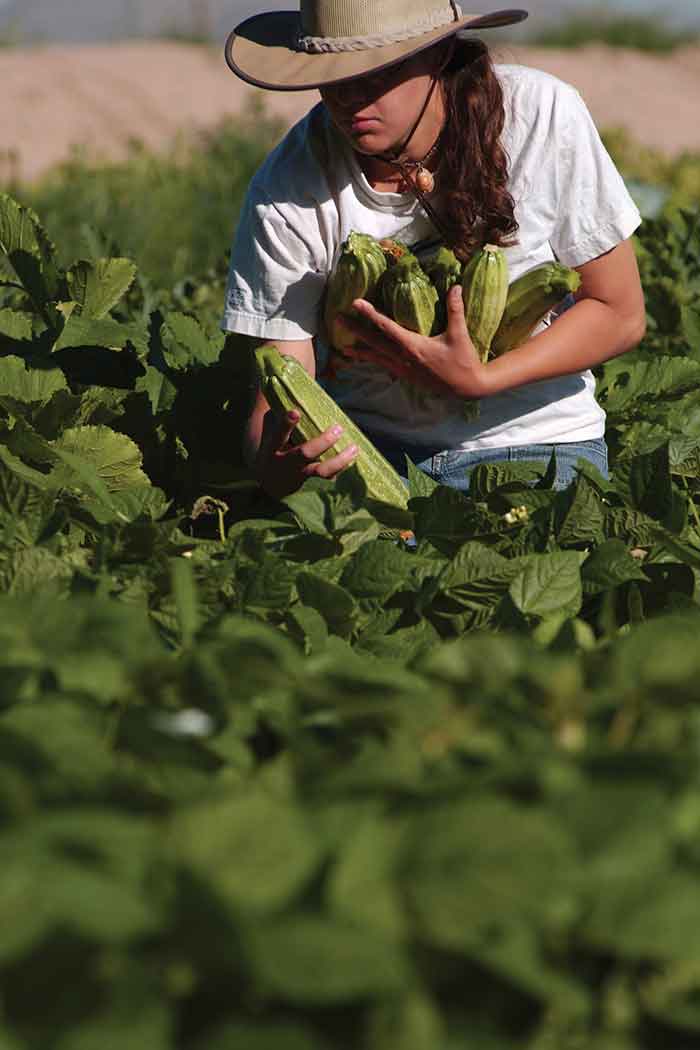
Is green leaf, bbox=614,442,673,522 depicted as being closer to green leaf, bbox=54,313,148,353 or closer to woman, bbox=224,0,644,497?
woman, bbox=224,0,644,497

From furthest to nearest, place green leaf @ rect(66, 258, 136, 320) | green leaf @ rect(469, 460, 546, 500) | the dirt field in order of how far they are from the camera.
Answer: the dirt field < green leaf @ rect(66, 258, 136, 320) < green leaf @ rect(469, 460, 546, 500)

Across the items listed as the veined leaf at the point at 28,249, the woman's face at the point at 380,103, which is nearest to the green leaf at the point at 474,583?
the woman's face at the point at 380,103

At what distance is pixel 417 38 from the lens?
3271 mm

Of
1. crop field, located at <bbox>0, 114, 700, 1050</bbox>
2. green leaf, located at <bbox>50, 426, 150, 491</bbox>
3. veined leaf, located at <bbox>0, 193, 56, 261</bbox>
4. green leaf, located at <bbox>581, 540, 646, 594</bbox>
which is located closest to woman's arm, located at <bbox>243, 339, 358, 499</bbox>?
green leaf, located at <bbox>50, 426, 150, 491</bbox>

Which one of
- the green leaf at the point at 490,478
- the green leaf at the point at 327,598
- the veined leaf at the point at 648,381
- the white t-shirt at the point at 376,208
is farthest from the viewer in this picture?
the veined leaf at the point at 648,381

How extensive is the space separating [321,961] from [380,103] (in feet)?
8.38

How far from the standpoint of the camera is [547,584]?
225cm

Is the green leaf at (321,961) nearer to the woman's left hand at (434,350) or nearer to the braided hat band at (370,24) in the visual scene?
the woman's left hand at (434,350)

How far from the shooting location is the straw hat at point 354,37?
10.6ft

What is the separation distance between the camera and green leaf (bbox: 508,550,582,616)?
223 centimetres

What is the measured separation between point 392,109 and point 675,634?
220cm

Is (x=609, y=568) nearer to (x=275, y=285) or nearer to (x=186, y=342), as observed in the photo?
(x=275, y=285)

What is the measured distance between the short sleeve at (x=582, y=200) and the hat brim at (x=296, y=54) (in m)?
0.27

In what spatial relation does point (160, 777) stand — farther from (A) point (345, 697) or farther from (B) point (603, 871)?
(B) point (603, 871)
